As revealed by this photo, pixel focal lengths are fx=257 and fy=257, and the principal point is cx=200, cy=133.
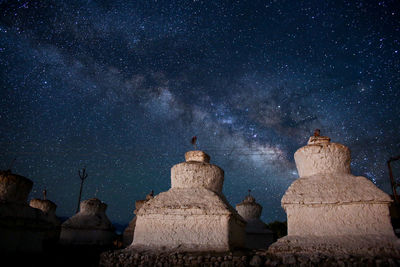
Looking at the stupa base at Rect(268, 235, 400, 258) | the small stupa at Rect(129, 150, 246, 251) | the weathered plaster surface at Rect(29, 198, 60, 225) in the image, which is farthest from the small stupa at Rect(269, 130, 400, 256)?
the weathered plaster surface at Rect(29, 198, 60, 225)

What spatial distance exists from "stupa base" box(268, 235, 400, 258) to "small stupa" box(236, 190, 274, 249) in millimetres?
10313

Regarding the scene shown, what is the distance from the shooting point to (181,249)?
30.5 feet

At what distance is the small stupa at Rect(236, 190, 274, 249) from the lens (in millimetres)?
18375

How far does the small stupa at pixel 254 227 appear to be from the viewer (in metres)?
18.4

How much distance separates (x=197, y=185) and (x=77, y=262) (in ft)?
28.3

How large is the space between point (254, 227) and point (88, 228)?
12315 millimetres

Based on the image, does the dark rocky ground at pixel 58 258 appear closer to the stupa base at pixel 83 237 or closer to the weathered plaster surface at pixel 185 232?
the stupa base at pixel 83 237

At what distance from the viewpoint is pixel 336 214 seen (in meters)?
8.83

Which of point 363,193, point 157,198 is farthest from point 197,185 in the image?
point 363,193

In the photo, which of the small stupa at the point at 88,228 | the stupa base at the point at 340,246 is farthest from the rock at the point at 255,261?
the small stupa at the point at 88,228

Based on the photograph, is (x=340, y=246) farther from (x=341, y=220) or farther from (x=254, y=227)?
(x=254, y=227)

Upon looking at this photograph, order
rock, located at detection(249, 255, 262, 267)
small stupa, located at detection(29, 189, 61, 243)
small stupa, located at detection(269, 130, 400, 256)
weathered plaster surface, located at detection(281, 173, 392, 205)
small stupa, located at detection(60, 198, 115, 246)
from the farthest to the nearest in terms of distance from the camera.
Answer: small stupa, located at detection(29, 189, 61, 243), small stupa, located at detection(60, 198, 115, 246), weathered plaster surface, located at detection(281, 173, 392, 205), rock, located at detection(249, 255, 262, 267), small stupa, located at detection(269, 130, 400, 256)

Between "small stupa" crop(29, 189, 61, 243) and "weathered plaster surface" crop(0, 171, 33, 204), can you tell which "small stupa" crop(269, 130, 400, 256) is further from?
"small stupa" crop(29, 189, 61, 243)

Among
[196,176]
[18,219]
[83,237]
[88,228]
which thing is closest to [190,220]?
[196,176]
